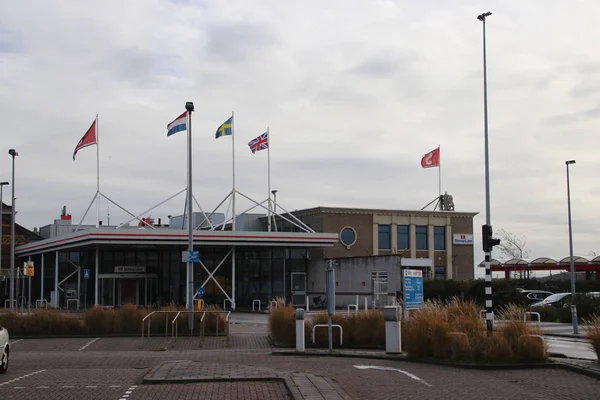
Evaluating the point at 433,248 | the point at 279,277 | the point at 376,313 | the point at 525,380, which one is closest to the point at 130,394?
the point at 525,380

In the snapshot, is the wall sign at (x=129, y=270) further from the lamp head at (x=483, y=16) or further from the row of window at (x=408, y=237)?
the lamp head at (x=483, y=16)

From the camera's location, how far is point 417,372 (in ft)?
51.6

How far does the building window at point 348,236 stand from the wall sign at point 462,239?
32.4 feet

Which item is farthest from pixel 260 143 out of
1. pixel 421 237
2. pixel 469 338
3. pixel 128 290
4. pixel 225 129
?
pixel 469 338

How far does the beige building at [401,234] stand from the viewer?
205ft

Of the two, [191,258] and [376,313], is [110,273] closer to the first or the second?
[191,258]

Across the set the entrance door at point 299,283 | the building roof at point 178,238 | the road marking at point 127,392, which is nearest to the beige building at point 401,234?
the entrance door at point 299,283

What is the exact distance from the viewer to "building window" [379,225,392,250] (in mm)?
64125

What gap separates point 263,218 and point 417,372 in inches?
2150

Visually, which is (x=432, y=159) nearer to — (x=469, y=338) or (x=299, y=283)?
(x=299, y=283)

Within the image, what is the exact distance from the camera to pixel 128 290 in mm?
53812

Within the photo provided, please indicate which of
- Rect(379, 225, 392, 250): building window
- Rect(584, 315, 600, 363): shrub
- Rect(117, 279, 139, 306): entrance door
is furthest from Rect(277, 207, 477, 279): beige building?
Rect(584, 315, 600, 363): shrub

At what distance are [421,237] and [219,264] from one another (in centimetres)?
2145

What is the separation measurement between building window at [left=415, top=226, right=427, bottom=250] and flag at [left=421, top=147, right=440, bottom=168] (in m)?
5.43
